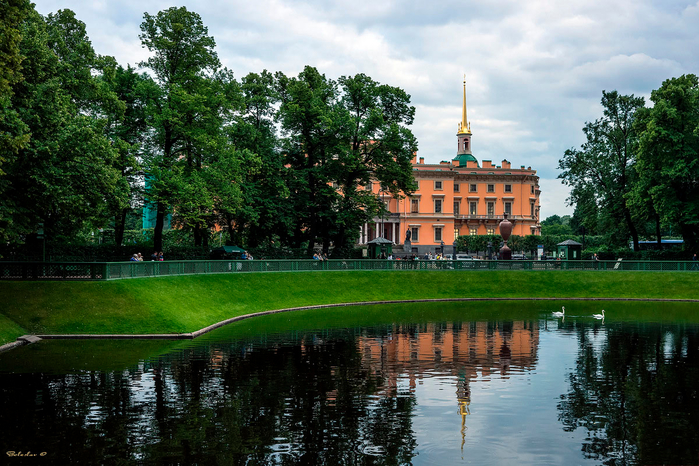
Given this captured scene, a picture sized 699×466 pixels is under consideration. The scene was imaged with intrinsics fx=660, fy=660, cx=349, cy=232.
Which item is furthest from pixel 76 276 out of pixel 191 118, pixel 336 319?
pixel 191 118

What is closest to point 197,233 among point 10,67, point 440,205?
point 10,67

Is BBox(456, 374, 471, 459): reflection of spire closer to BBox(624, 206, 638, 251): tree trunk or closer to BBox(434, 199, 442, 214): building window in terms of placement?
BBox(624, 206, 638, 251): tree trunk

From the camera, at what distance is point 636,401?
54.1 feet

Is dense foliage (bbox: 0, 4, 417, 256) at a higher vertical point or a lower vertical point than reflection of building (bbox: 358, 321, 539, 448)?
higher

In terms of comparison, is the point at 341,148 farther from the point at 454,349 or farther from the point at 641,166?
the point at 454,349

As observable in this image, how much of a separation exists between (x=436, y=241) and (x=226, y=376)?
326 ft

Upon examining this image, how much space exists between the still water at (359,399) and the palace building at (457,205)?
3360 inches

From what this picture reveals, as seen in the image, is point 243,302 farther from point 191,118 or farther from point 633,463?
point 633,463

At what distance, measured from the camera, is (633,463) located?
1180 cm

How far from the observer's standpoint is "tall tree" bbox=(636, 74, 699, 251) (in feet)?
193

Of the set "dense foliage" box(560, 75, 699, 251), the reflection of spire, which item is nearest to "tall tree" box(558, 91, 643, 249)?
"dense foliage" box(560, 75, 699, 251)

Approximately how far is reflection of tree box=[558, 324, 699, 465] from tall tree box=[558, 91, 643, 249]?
44.8 meters

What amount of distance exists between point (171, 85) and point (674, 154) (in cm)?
4441

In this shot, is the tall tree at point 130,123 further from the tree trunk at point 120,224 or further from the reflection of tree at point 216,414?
the reflection of tree at point 216,414
